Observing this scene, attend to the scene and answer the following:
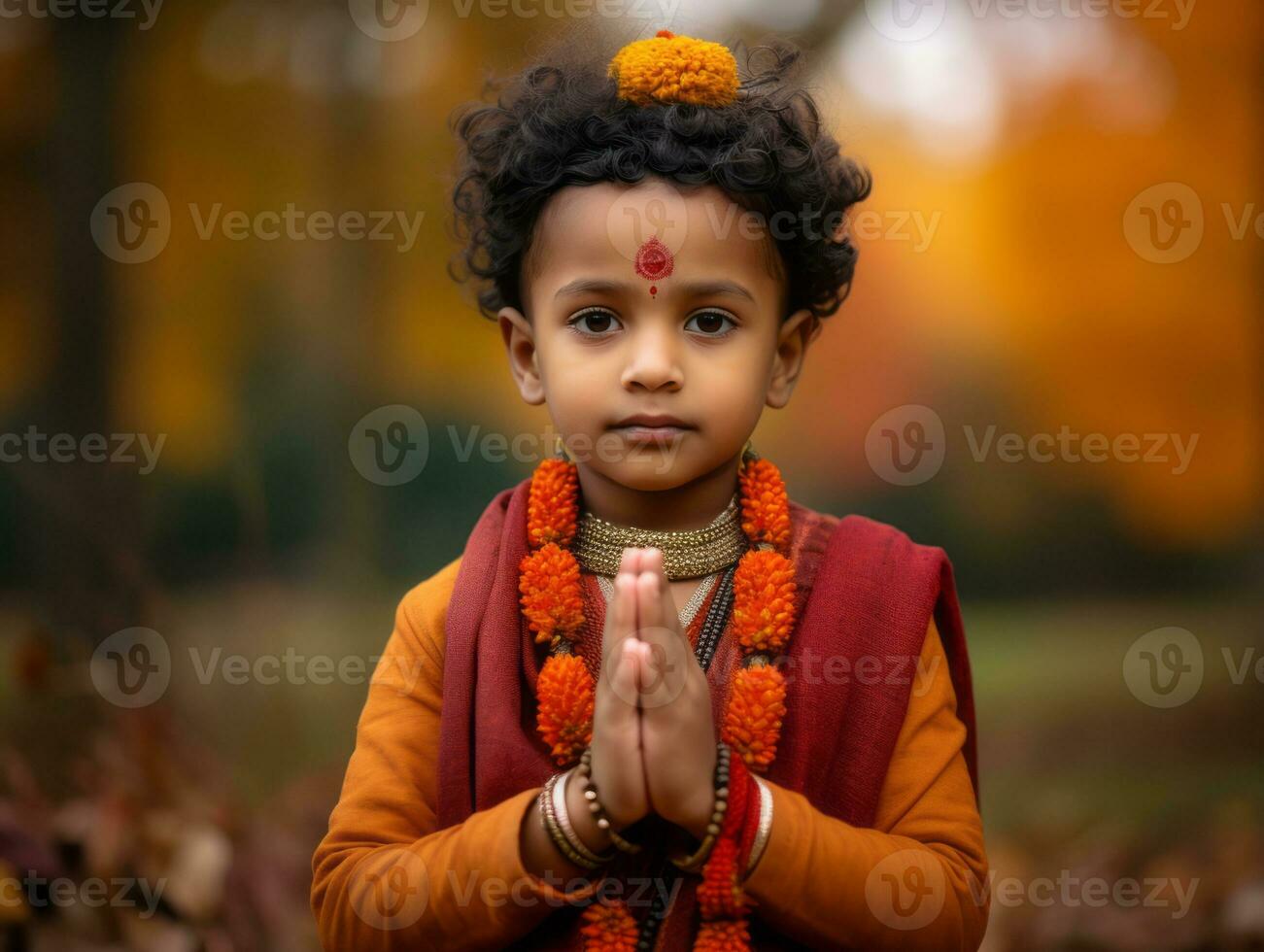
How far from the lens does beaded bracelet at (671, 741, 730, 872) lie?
1.50 m

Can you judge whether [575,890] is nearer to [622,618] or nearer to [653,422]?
[622,618]

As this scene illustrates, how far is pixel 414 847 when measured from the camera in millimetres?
1585

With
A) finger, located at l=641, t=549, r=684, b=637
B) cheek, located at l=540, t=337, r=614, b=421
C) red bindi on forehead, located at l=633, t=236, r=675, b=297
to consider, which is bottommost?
finger, located at l=641, t=549, r=684, b=637

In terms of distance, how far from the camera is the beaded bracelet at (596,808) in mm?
1488

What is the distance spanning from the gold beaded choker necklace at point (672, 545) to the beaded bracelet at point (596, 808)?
1.02 ft

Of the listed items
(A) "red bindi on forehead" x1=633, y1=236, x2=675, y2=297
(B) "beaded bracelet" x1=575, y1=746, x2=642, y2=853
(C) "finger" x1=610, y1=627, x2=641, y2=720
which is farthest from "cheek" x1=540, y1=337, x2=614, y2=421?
(B) "beaded bracelet" x1=575, y1=746, x2=642, y2=853

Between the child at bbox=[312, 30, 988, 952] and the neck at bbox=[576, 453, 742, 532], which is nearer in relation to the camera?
the child at bbox=[312, 30, 988, 952]

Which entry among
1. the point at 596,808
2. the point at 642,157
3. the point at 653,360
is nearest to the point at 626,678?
the point at 596,808

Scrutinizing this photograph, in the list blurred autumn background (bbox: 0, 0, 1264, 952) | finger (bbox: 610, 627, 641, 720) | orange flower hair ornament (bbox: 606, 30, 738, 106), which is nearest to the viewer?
finger (bbox: 610, 627, 641, 720)

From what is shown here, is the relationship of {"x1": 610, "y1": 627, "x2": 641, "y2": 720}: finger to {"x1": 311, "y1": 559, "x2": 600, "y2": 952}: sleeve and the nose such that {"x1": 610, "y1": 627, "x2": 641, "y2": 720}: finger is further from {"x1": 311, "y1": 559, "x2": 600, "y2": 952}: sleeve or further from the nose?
the nose

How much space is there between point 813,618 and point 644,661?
1.09 ft

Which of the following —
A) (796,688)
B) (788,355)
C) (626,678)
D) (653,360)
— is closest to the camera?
(626,678)

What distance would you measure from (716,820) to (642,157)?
2.74ft

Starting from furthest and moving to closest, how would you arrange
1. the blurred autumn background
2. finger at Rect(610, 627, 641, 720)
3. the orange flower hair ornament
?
the blurred autumn background → the orange flower hair ornament → finger at Rect(610, 627, 641, 720)
